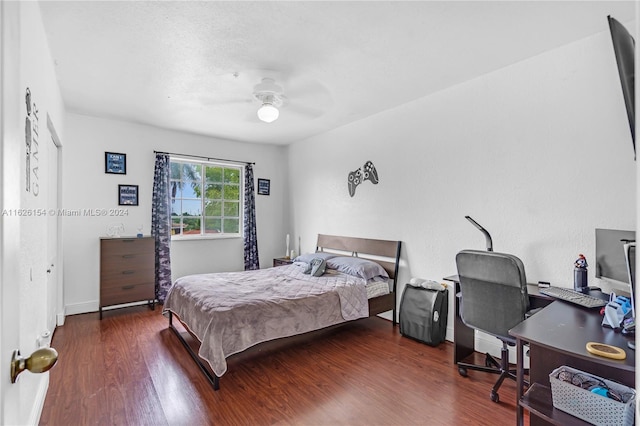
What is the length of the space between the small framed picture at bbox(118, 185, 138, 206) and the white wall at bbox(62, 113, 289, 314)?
56 millimetres

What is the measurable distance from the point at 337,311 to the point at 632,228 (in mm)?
2386

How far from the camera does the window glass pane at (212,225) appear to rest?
5234 millimetres

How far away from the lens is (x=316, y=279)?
3721 mm

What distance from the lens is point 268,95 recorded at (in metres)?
3.12

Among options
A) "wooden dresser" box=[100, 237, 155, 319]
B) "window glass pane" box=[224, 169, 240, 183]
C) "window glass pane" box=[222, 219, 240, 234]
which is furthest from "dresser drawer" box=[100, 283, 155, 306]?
"window glass pane" box=[224, 169, 240, 183]

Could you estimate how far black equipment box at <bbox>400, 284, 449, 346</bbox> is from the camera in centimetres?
317

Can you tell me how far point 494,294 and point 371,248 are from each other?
76.5 inches

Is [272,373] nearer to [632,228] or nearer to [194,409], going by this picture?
[194,409]

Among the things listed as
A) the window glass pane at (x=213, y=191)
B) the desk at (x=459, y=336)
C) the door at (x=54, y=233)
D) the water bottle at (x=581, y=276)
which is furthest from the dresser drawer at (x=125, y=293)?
the water bottle at (x=581, y=276)

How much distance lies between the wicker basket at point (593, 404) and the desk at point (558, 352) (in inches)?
1.6

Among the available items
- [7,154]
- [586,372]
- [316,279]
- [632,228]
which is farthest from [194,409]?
[632,228]

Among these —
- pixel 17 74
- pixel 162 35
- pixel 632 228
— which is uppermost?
pixel 162 35

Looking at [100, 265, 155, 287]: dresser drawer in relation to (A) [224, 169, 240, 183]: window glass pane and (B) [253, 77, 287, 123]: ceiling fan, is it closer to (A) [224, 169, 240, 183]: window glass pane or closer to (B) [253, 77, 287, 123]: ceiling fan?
(A) [224, 169, 240, 183]: window glass pane

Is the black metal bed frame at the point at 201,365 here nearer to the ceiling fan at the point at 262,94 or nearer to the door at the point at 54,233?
the door at the point at 54,233
